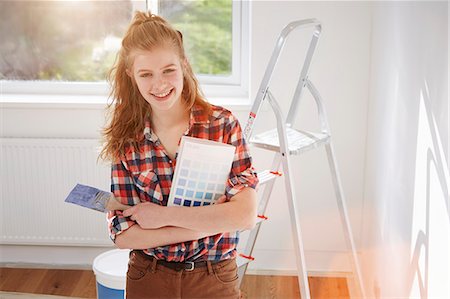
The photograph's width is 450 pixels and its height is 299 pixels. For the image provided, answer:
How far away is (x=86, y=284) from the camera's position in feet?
10.1

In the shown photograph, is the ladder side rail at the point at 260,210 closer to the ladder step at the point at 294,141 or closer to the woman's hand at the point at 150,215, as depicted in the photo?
the ladder step at the point at 294,141

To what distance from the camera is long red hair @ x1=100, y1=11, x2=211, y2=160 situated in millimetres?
1563

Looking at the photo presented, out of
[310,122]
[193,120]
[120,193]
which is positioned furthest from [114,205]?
[310,122]

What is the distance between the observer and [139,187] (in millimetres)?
1614

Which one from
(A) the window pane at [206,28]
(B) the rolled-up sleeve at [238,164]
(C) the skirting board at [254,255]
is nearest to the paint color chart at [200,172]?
(B) the rolled-up sleeve at [238,164]

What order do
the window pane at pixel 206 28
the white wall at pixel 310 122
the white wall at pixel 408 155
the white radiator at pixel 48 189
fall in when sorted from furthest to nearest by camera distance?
the window pane at pixel 206 28
the white radiator at pixel 48 189
the white wall at pixel 310 122
the white wall at pixel 408 155

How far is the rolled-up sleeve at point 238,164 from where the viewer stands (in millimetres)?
1595

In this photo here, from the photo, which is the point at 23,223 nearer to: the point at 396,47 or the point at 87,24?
the point at 87,24

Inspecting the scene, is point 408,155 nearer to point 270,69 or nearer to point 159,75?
point 270,69

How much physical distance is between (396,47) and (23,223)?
73.7 inches

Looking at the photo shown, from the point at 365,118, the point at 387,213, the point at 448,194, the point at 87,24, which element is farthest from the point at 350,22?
the point at 448,194

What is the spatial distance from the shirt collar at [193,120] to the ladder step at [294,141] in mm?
671

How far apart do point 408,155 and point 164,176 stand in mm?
826

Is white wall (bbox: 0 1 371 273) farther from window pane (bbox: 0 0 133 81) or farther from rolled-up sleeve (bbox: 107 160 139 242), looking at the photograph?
rolled-up sleeve (bbox: 107 160 139 242)
